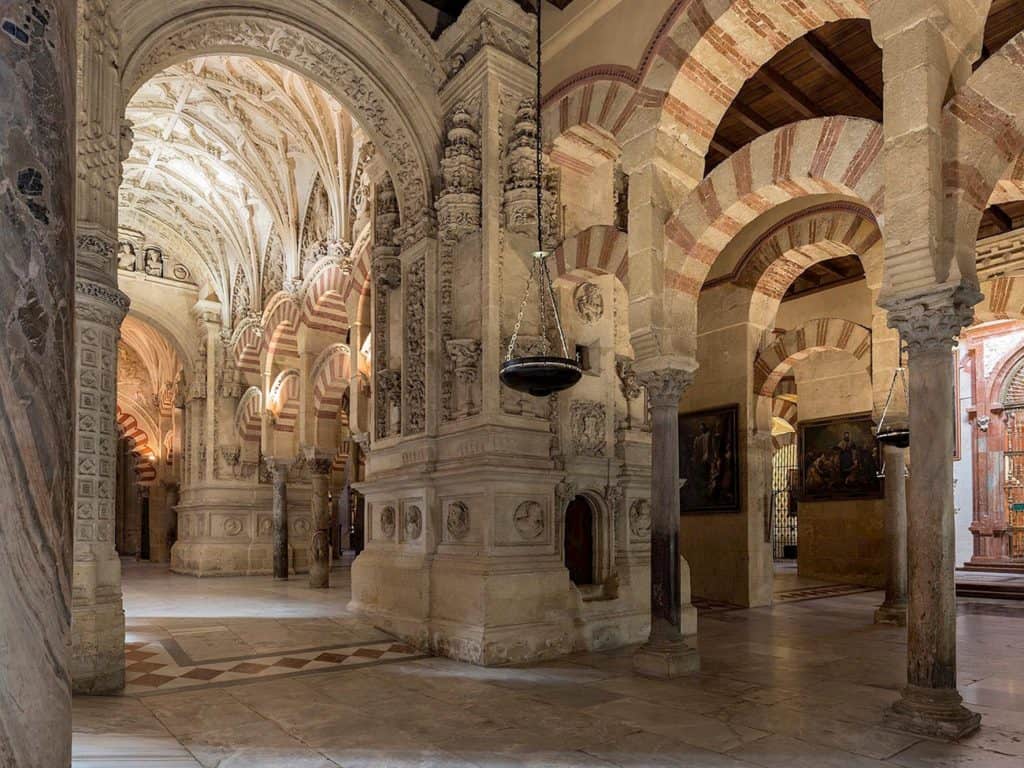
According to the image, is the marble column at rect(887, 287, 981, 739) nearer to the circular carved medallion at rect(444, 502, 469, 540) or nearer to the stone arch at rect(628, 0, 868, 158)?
the stone arch at rect(628, 0, 868, 158)

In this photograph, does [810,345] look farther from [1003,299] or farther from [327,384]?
[327,384]

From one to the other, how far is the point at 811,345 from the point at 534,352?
5651 millimetres

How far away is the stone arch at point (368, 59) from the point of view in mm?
7027

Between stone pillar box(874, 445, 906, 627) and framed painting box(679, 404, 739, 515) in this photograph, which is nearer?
stone pillar box(874, 445, 906, 627)

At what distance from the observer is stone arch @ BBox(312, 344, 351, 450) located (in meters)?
12.2

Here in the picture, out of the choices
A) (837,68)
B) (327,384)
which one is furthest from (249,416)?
(837,68)

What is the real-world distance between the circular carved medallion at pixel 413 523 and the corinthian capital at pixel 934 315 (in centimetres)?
445

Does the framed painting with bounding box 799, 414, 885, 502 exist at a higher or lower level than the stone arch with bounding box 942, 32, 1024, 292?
lower

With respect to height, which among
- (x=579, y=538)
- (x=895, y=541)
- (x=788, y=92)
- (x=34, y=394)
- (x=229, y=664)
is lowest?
(x=229, y=664)

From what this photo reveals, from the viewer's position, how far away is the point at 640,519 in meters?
7.97

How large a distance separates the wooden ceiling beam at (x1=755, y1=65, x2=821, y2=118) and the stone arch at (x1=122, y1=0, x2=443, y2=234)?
3.45 meters

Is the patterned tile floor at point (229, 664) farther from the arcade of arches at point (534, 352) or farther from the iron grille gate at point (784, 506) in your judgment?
the iron grille gate at point (784, 506)

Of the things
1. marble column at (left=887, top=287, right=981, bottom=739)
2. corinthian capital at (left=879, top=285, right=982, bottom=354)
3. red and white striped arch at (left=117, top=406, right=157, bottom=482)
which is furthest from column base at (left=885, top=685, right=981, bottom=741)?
red and white striped arch at (left=117, top=406, right=157, bottom=482)

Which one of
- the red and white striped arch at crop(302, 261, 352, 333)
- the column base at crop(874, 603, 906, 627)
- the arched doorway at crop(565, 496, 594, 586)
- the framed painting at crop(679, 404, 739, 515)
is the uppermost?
the red and white striped arch at crop(302, 261, 352, 333)
